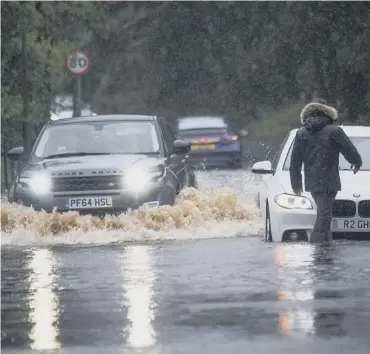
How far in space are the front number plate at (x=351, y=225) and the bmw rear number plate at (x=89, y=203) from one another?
396 centimetres

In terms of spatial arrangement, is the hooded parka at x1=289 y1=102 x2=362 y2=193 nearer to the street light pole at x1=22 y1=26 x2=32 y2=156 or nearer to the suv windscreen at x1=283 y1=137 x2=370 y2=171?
the suv windscreen at x1=283 y1=137 x2=370 y2=171

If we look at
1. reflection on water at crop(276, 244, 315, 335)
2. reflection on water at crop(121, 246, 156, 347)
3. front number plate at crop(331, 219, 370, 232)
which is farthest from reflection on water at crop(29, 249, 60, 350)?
front number plate at crop(331, 219, 370, 232)

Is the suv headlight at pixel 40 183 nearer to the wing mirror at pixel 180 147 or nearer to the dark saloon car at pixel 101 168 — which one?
the dark saloon car at pixel 101 168

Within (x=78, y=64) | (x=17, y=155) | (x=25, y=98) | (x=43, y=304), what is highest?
(x=78, y=64)

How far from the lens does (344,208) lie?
17.8 m

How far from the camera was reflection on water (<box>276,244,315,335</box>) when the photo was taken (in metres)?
10.8

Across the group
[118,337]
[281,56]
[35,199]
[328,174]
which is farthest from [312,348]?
[281,56]

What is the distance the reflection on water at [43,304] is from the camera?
10.4 meters

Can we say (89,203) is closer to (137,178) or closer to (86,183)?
(86,183)

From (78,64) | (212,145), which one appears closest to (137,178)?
(78,64)

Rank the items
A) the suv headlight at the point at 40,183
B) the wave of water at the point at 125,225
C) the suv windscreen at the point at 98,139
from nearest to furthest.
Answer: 1. the wave of water at the point at 125,225
2. the suv headlight at the point at 40,183
3. the suv windscreen at the point at 98,139

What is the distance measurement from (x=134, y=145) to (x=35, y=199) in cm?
188

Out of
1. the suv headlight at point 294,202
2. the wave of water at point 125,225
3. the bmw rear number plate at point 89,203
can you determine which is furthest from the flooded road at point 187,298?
the bmw rear number plate at point 89,203

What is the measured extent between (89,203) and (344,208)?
4261 mm
